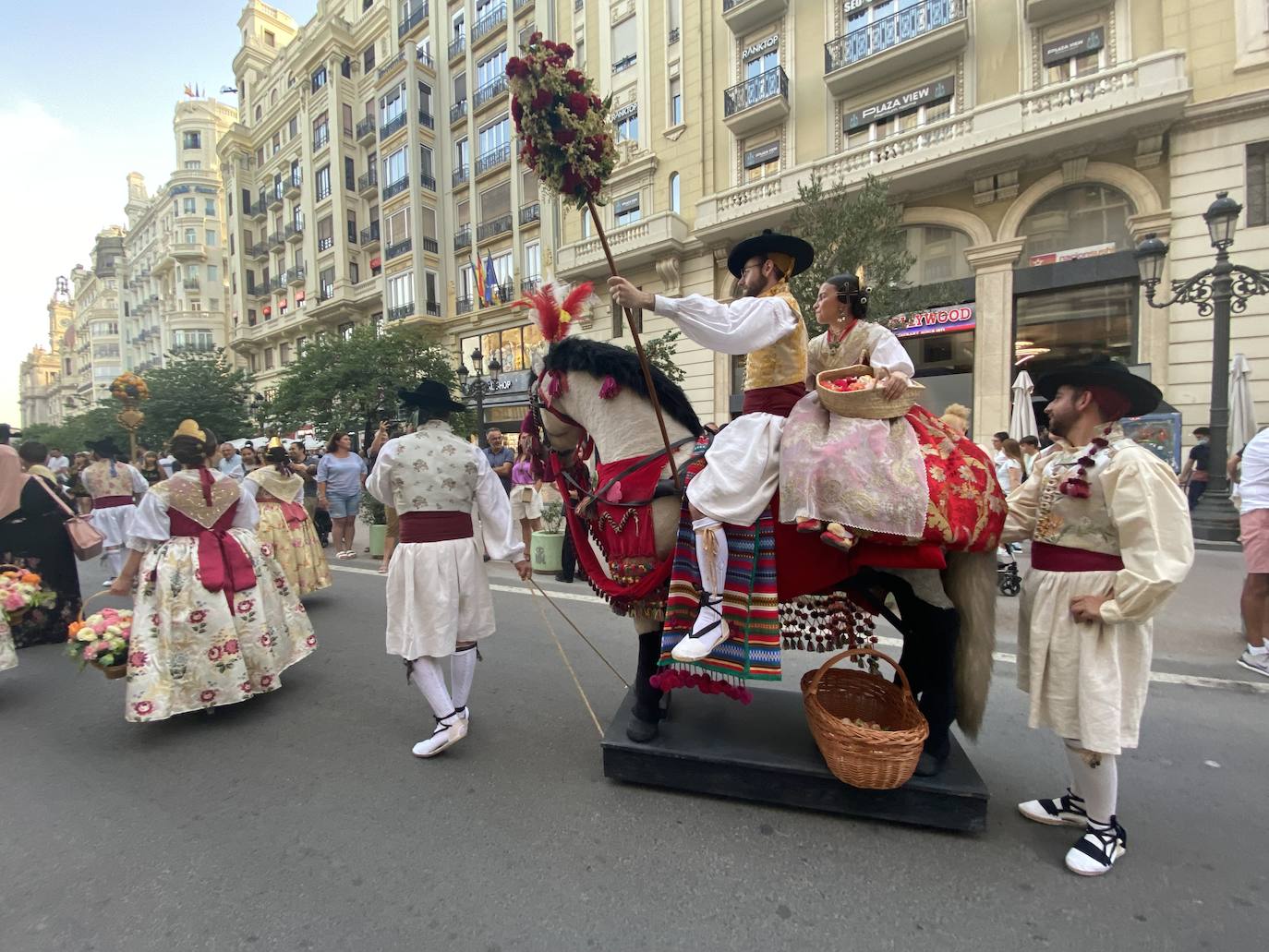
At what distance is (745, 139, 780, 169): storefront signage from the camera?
1592 cm

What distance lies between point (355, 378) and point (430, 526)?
18.4m

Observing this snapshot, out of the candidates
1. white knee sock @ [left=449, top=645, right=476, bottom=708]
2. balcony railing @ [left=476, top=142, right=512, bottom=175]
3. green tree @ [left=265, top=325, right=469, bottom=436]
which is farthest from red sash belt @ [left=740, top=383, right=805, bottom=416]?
balcony railing @ [left=476, top=142, right=512, bottom=175]

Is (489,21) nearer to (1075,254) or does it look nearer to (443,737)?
(1075,254)

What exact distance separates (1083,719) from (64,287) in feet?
490

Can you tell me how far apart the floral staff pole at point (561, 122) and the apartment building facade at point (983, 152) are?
6844mm

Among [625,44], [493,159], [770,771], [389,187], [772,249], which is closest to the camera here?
[770,771]

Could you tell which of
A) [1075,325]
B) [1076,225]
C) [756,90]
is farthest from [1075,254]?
[756,90]

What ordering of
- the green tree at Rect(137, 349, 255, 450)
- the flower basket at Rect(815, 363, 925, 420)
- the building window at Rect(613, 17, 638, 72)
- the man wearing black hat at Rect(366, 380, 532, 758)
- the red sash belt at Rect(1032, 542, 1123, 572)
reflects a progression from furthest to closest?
1. the green tree at Rect(137, 349, 255, 450)
2. the building window at Rect(613, 17, 638, 72)
3. the man wearing black hat at Rect(366, 380, 532, 758)
4. the flower basket at Rect(815, 363, 925, 420)
5. the red sash belt at Rect(1032, 542, 1123, 572)

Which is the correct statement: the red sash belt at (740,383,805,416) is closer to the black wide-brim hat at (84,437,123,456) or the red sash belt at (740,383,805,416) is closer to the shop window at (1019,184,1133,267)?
the black wide-brim hat at (84,437,123,456)

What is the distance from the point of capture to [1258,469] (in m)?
4.18

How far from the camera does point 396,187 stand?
2772cm

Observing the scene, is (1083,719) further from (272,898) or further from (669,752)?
(272,898)

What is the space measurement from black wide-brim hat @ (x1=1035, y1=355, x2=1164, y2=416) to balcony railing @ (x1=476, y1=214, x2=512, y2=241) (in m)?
25.0

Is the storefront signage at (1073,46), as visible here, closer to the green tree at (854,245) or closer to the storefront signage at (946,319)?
the storefront signage at (946,319)
